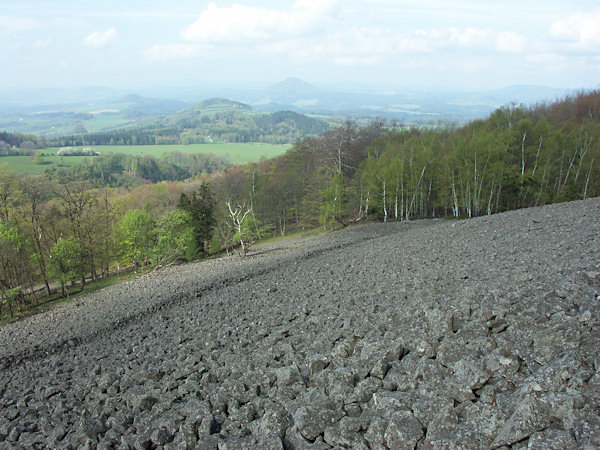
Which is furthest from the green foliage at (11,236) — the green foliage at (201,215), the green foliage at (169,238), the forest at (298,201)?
the green foliage at (201,215)

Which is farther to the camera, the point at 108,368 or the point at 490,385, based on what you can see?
the point at 108,368

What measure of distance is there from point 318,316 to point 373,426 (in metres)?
6.54

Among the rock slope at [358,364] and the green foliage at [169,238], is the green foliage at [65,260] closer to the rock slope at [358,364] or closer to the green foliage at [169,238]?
the green foliage at [169,238]

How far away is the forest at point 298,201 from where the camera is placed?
29.1 metres

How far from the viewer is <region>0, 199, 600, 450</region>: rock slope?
5215 millimetres

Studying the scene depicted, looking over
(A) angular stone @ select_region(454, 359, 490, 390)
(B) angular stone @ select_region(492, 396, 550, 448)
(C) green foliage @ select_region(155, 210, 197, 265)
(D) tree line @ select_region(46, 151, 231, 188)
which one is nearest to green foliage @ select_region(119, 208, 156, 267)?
(C) green foliage @ select_region(155, 210, 197, 265)

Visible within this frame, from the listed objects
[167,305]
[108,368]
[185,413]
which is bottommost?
[167,305]

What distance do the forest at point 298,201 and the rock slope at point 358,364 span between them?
1466 cm

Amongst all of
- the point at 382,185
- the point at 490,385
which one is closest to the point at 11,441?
the point at 490,385

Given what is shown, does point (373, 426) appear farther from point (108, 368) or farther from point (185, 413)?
point (108, 368)

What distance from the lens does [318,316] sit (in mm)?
11992

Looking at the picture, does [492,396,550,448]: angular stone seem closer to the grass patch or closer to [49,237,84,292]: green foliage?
the grass patch

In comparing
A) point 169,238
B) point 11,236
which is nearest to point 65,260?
point 11,236

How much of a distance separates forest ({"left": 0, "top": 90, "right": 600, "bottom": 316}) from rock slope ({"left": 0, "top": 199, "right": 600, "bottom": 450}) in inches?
577
